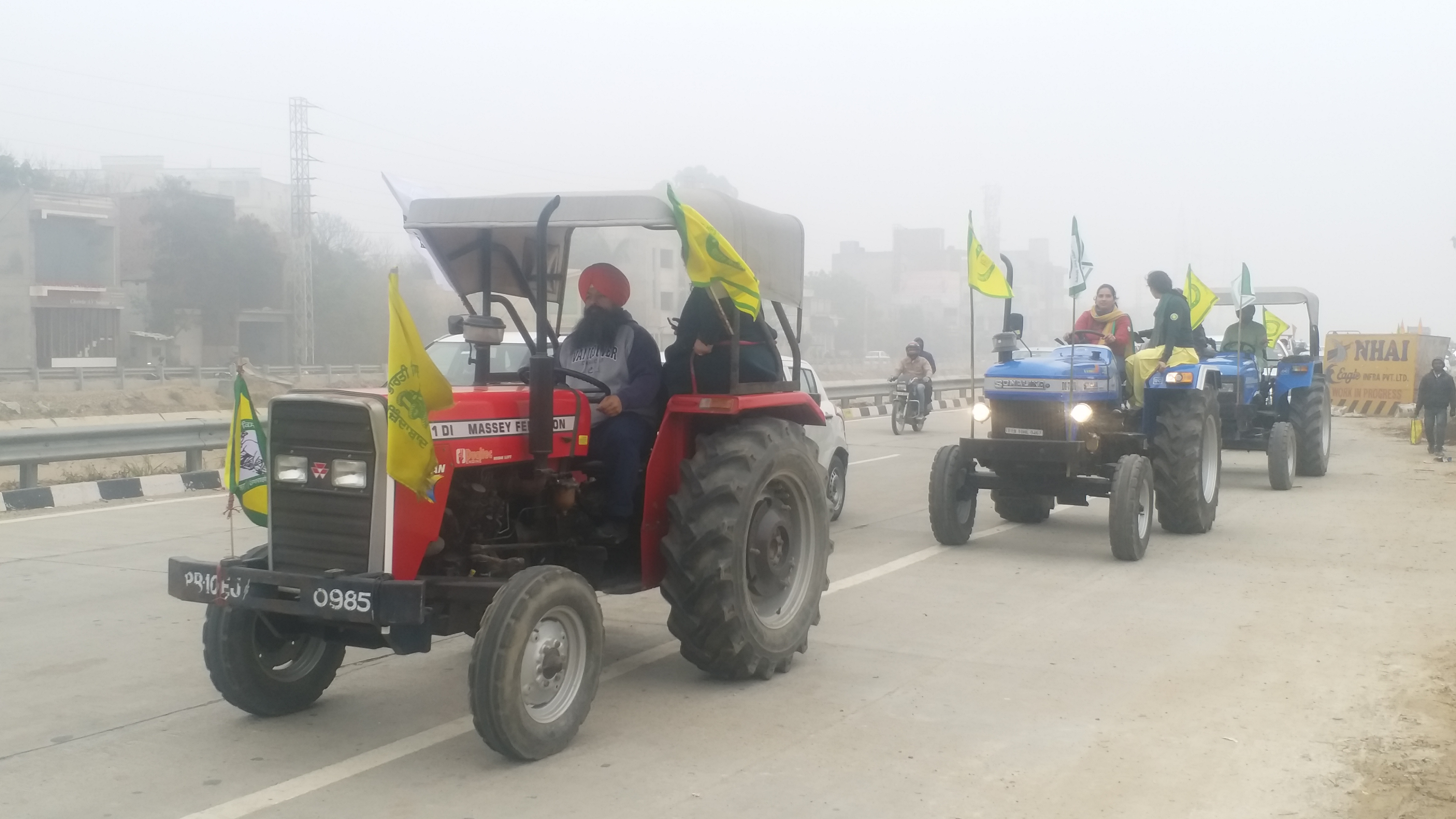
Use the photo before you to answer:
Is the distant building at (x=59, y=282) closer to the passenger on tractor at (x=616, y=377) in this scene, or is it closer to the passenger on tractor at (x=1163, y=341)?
the passenger on tractor at (x=1163, y=341)

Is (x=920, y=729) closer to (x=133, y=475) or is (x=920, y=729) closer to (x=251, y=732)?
(x=251, y=732)

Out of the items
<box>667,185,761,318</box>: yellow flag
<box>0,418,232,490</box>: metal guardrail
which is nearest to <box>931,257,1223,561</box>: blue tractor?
<box>667,185,761,318</box>: yellow flag

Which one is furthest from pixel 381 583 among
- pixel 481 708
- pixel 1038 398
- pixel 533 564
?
pixel 1038 398

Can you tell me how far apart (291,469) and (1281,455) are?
42.1ft

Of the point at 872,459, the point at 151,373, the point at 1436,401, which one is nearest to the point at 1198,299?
the point at 872,459

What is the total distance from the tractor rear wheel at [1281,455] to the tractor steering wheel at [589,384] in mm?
11241

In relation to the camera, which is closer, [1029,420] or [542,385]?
[542,385]

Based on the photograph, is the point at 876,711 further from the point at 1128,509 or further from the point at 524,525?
the point at 1128,509

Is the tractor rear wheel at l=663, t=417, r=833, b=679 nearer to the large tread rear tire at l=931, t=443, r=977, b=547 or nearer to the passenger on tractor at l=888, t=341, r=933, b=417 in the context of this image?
the large tread rear tire at l=931, t=443, r=977, b=547

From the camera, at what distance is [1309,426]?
16641 mm

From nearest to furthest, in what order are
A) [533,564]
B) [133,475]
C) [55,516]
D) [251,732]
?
[251,732] → [533,564] → [55,516] → [133,475]

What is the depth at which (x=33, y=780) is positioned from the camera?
4879mm

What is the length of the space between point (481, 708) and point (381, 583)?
61 centimetres

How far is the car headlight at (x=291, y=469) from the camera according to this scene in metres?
5.23
